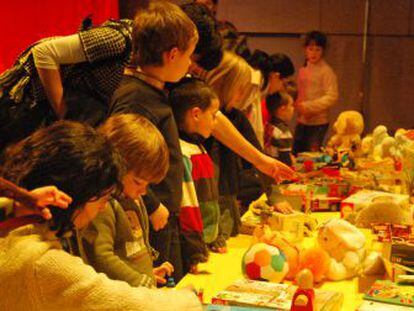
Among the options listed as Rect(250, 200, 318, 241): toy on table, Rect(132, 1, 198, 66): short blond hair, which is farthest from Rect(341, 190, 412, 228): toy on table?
Rect(132, 1, 198, 66): short blond hair

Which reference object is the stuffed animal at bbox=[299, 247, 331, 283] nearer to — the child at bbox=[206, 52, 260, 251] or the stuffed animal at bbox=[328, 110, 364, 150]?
the child at bbox=[206, 52, 260, 251]

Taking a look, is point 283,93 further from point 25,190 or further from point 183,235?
point 25,190

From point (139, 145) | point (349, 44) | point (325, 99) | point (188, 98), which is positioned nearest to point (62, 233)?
point (139, 145)

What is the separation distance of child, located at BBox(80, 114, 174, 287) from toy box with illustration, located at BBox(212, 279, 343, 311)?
0.63 ft

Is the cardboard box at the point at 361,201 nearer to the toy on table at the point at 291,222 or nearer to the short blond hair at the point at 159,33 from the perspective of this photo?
the toy on table at the point at 291,222

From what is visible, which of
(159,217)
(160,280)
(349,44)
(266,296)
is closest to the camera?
(266,296)

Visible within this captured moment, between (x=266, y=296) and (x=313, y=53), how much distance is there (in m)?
4.20

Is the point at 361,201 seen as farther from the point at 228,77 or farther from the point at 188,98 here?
the point at 188,98

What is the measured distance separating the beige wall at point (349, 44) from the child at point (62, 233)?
5483 mm

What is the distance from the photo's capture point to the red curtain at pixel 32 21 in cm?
324

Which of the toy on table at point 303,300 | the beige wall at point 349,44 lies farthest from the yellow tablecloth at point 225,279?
the beige wall at point 349,44

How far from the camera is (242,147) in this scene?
2.70 metres

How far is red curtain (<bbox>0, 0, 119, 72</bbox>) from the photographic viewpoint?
324 centimetres

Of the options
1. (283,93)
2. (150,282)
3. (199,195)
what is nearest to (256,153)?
(199,195)
